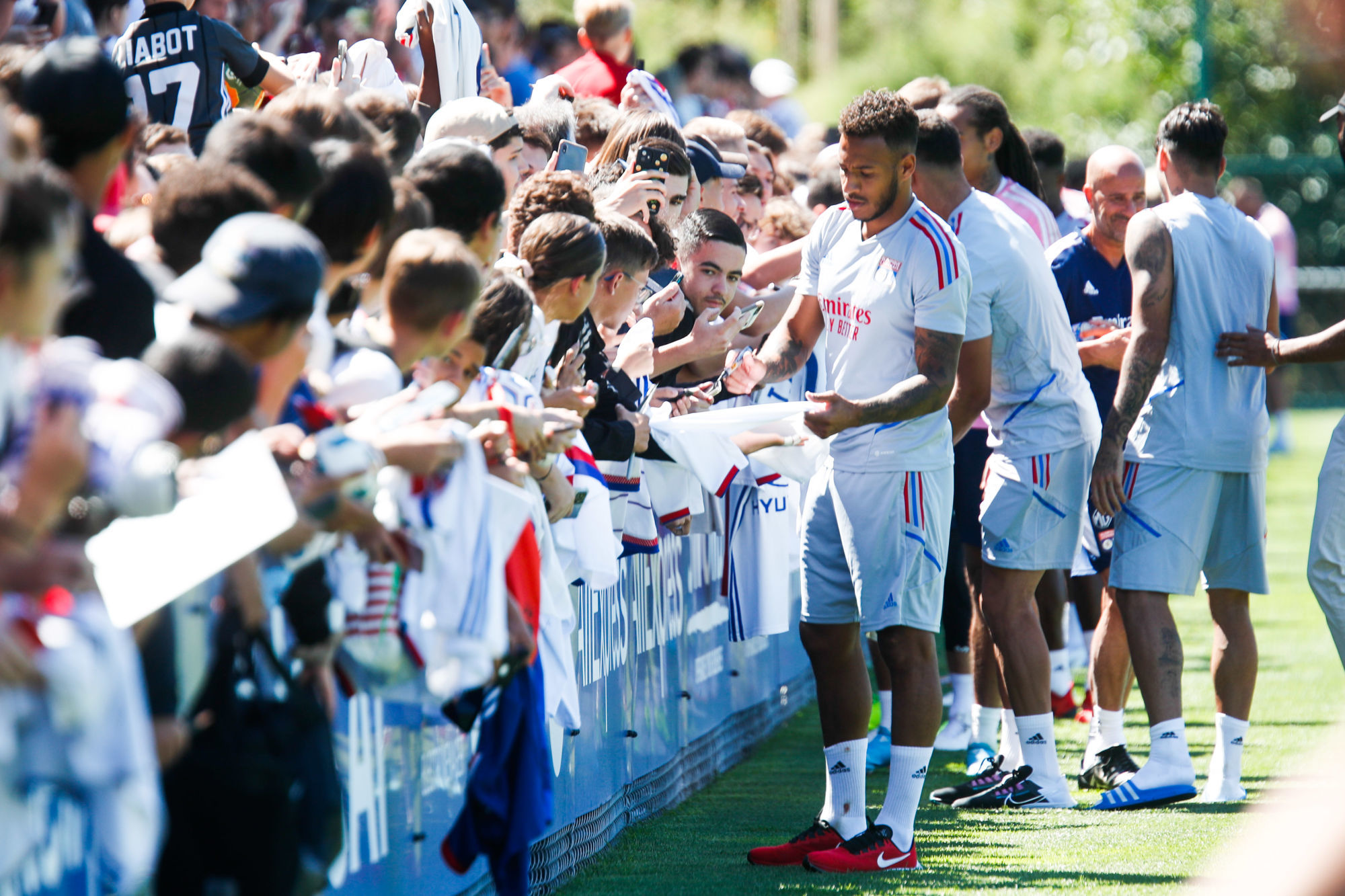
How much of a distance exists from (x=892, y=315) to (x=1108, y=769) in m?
2.24

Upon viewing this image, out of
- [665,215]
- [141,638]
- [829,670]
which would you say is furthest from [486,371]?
[665,215]

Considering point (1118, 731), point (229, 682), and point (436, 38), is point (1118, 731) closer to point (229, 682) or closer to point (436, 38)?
point (436, 38)

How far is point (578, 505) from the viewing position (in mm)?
4250

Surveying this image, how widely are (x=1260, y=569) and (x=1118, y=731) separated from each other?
34.1 inches

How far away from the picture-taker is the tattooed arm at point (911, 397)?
4.76m

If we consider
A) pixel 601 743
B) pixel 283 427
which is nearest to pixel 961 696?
pixel 601 743

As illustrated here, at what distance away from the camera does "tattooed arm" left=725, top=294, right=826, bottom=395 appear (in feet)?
18.0

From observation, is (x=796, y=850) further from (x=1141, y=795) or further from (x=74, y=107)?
(x=74, y=107)

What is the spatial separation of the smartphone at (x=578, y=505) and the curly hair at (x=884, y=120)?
149cm

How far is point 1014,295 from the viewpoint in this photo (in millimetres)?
5652

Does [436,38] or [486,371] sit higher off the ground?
[436,38]

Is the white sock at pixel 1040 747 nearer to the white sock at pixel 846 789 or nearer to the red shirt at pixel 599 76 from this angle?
the white sock at pixel 846 789

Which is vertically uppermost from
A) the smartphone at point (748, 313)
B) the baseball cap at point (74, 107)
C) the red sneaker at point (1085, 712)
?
the baseball cap at point (74, 107)

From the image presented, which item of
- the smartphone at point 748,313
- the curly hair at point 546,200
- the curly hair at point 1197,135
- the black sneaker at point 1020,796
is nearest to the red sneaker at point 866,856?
the black sneaker at point 1020,796
